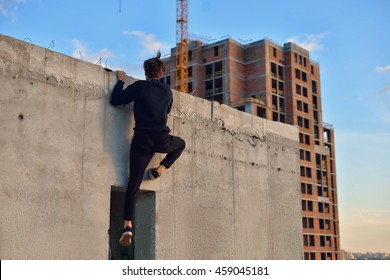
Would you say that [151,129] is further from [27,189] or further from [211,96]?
[211,96]

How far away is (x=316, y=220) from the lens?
229ft

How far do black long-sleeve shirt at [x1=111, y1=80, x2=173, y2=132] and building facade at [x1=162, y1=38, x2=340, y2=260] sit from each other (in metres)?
57.8

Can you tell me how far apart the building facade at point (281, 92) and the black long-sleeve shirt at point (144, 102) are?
57840 mm

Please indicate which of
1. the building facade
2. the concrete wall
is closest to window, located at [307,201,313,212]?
the building facade

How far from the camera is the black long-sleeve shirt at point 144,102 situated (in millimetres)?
7297

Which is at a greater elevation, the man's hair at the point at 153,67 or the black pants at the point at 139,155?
the man's hair at the point at 153,67

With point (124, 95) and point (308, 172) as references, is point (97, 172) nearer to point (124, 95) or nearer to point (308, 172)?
point (124, 95)

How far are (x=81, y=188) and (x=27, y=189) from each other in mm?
760

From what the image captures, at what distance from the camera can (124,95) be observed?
287 inches

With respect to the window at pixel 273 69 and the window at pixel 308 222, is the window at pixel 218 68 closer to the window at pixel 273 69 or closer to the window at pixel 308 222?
the window at pixel 273 69

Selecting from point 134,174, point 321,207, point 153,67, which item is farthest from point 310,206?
point 134,174

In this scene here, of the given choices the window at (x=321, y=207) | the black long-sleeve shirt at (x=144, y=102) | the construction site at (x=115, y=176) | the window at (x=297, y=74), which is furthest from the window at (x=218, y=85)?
the black long-sleeve shirt at (x=144, y=102)

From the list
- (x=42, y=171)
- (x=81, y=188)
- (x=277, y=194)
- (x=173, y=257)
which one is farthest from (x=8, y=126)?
(x=277, y=194)

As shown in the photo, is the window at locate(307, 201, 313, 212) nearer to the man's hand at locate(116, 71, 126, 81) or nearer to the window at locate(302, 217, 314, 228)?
the window at locate(302, 217, 314, 228)
